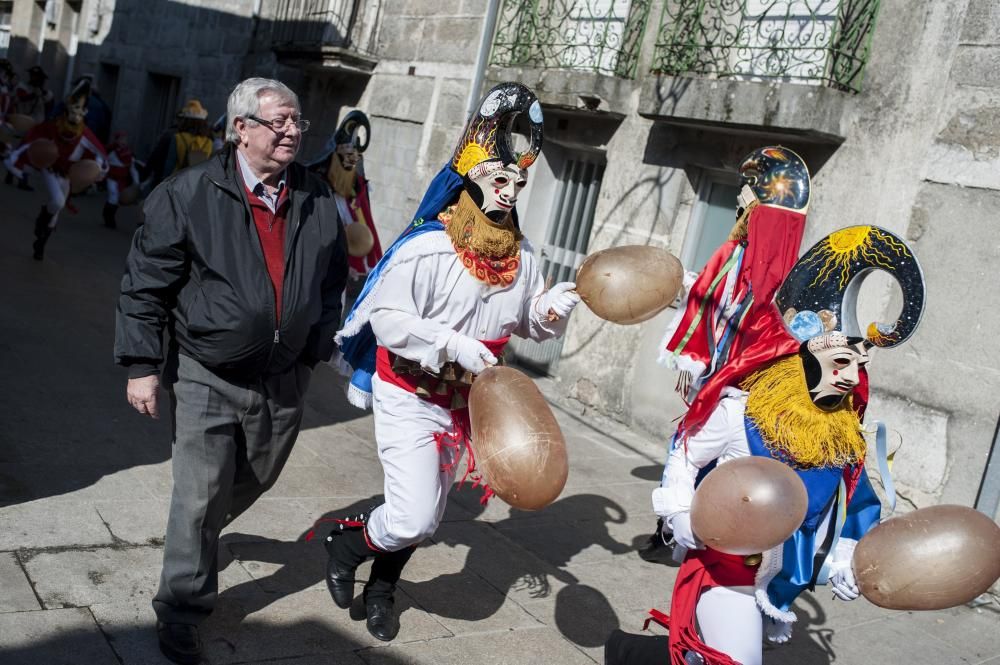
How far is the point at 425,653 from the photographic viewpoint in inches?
157

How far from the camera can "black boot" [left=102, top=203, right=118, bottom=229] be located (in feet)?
46.5

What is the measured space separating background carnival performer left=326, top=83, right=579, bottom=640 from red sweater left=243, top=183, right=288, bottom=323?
418 mm

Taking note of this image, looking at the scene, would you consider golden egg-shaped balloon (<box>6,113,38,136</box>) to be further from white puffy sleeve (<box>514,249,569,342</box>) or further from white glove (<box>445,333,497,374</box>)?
white glove (<box>445,333,497,374</box>)

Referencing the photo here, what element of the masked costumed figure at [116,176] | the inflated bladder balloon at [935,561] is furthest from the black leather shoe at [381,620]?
the masked costumed figure at [116,176]

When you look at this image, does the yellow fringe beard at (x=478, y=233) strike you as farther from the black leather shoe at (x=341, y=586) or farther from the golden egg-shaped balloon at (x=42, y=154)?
the golden egg-shaped balloon at (x=42, y=154)

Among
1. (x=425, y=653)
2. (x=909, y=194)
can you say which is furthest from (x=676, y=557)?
(x=909, y=194)

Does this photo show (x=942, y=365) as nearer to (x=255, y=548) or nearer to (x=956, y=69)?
(x=956, y=69)

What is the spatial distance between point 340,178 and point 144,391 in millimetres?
4868

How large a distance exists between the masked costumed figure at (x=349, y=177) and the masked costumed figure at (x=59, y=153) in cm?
372

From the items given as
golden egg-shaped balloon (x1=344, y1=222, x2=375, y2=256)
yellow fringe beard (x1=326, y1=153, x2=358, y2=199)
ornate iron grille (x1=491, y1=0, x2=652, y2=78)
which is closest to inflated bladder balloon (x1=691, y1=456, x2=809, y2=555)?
golden egg-shaped balloon (x1=344, y1=222, x2=375, y2=256)

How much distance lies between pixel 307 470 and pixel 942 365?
4.09 meters

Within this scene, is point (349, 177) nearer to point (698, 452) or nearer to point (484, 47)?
point (484, 47)

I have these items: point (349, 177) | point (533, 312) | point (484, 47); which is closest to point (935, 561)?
point (533, 312)

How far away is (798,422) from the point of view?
3482mm
